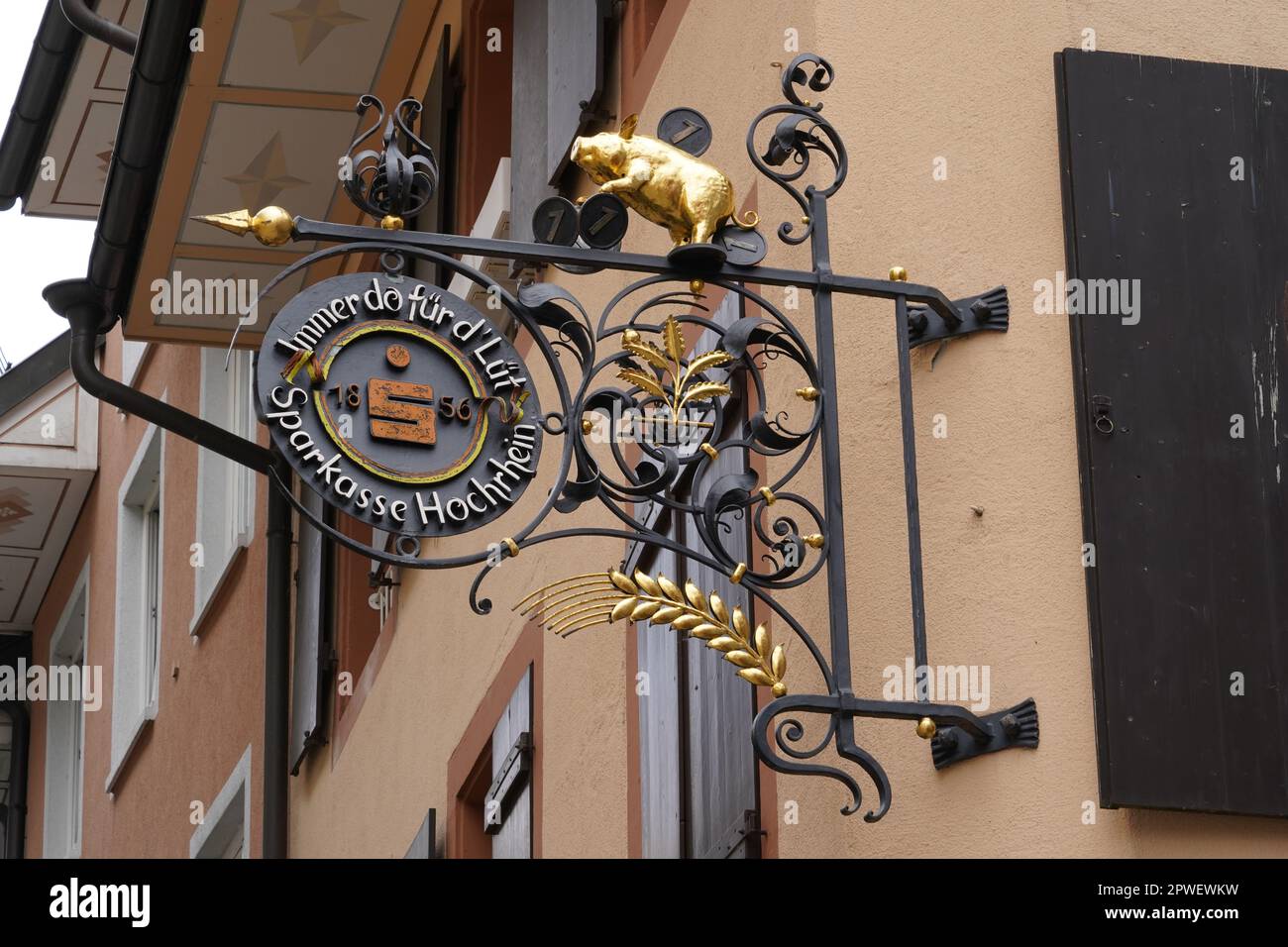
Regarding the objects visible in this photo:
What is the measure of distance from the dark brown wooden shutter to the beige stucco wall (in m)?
0.12

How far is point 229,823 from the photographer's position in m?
14.6

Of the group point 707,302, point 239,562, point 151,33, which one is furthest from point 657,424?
point 239,562

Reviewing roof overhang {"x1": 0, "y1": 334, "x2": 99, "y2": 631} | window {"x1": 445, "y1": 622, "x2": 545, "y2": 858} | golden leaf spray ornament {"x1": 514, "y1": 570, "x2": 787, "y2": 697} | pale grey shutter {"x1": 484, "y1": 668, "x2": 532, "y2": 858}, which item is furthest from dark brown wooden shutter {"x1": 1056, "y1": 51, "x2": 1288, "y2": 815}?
roof overhang {"x1": 0, "y1": 334, "x2": 99, "y2": 631}

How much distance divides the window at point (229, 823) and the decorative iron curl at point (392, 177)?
9.09 meters

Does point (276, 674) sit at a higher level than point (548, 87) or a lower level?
lower

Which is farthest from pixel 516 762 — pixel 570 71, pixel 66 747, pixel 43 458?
pixel 66 747

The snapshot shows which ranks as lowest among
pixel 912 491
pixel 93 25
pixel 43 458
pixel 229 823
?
pixel 229 823

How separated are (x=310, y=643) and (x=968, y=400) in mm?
7746

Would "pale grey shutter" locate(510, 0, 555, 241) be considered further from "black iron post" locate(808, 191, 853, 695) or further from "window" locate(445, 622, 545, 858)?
"black iron post" locate(808, 191, 853, 695)

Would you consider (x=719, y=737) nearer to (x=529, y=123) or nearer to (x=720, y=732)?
(x=720, y=732)

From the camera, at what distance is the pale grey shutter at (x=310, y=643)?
1283 cm

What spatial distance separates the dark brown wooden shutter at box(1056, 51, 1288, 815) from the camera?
520 centimetres

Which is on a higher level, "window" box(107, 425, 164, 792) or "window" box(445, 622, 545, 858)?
"window" box(107, 425, 164, 792)

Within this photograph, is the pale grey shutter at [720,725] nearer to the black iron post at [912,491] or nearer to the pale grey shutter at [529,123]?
the black iron post at [912,491]
